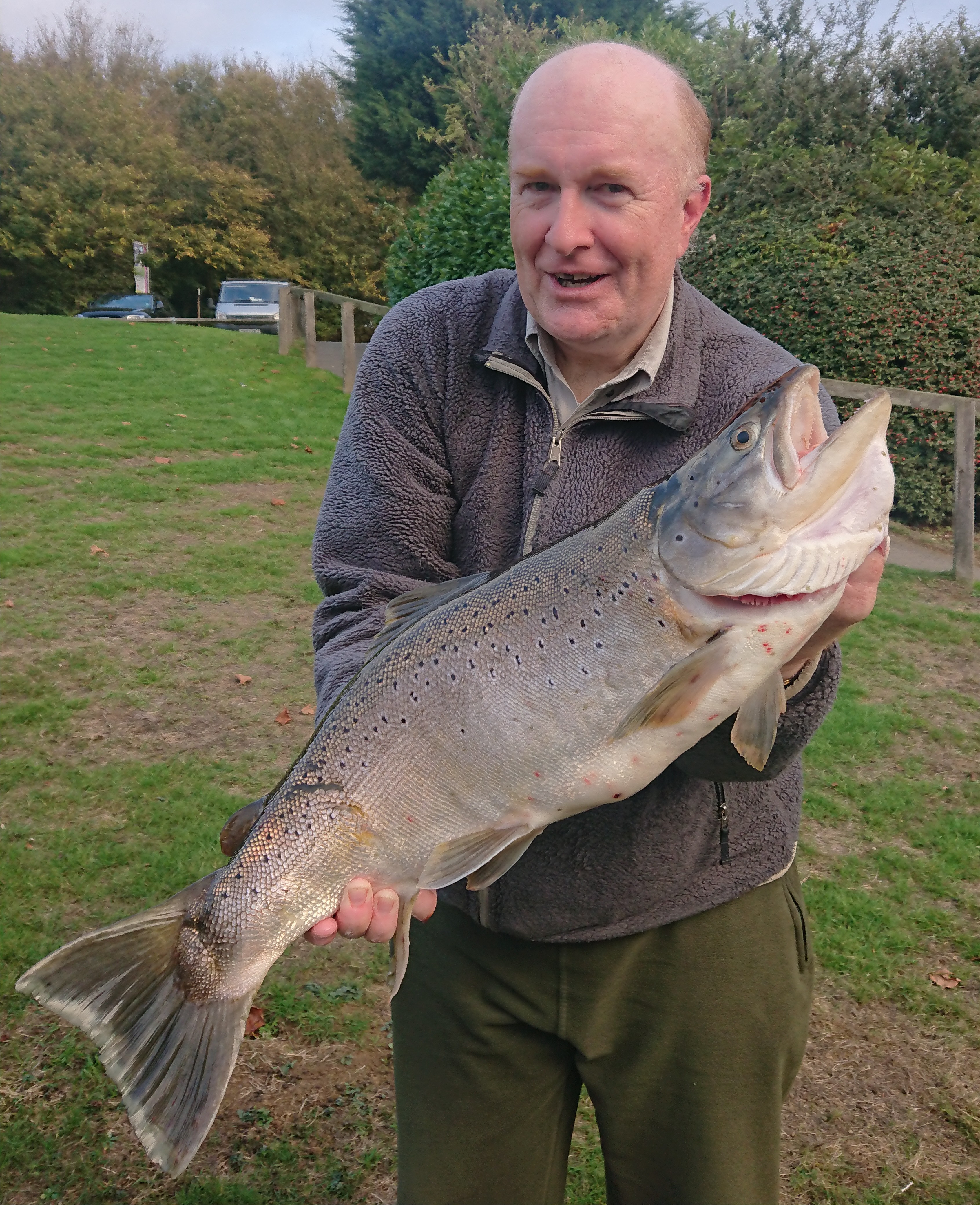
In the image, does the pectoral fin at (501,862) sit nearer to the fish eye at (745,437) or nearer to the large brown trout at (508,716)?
the large brown trout at (508,716)

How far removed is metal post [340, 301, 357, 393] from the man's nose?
1256cm

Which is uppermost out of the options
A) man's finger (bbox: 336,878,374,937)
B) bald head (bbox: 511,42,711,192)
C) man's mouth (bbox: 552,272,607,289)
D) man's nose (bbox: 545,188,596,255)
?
bald head (bbox: 511,42,711,192)

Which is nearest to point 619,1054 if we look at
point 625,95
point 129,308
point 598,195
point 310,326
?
point 598,195

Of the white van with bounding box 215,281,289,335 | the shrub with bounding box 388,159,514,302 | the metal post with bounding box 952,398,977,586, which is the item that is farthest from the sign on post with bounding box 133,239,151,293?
the metal post with bounding box 952,398,977,586

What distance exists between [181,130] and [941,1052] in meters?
46.9

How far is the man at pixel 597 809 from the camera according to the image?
2021 millimetres

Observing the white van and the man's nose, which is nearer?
the man's nose

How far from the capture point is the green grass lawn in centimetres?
316

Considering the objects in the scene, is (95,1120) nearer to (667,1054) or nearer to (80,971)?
(80,971)

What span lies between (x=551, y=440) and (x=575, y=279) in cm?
32

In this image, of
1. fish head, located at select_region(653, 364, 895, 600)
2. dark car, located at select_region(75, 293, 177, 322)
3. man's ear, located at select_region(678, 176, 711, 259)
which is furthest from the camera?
dark car, located at select_region(75, 293, 177, 322)

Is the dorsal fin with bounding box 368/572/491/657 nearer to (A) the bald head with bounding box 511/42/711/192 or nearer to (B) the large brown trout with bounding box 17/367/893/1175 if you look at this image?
(B) the large brown trout with bounding box 17/367/893/1175

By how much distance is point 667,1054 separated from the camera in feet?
7.02

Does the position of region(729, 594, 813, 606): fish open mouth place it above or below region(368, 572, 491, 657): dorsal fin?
above
